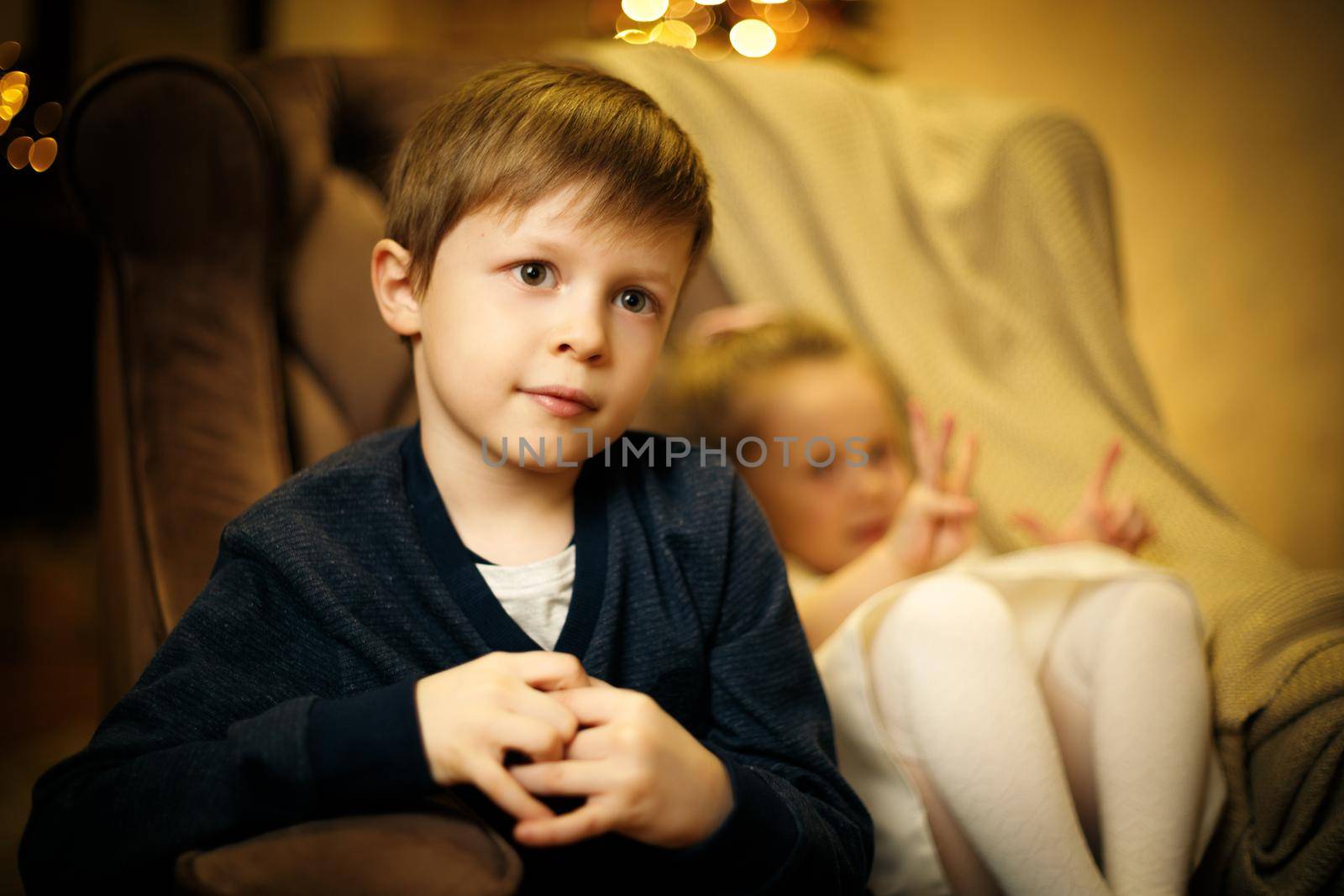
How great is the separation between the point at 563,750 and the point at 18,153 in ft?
6.32

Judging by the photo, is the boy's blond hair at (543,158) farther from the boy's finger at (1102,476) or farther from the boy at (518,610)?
the boy's finger at (1102,476)

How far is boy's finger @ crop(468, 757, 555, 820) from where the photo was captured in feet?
1.57

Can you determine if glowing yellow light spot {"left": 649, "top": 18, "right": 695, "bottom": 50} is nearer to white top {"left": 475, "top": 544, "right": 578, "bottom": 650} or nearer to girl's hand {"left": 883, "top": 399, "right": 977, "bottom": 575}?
girl's hand {"left": 883, "top": 399, "right": 977, "bottom": 575}

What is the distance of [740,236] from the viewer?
4.05ft

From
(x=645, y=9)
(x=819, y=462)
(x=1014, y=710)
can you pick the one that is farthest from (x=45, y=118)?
(x=1014, y=710)

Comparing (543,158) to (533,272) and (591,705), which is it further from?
(591,705)

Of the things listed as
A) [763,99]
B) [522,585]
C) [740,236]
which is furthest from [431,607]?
[763,99]

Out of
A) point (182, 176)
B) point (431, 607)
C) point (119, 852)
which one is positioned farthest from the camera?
point (182, 176)

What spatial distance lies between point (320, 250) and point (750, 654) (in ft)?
2.06

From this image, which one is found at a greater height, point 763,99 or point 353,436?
point 763,99

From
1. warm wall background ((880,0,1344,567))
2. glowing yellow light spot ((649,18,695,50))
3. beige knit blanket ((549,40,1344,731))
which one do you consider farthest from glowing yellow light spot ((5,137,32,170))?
warm wall background ((880,0,1344,567))

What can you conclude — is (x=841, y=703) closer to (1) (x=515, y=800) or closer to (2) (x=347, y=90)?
(1) (x=515, y=800)

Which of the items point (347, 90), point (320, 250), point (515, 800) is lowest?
point (515, 800)

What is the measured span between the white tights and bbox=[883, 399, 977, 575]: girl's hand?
0.14 meters
